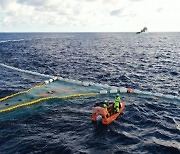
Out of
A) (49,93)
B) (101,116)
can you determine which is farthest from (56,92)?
(101,116)

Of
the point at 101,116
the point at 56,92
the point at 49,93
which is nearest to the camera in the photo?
the point at 101,116

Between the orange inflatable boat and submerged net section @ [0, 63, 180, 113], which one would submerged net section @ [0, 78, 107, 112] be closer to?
submerged net section @ [0, 63, 180, 113]

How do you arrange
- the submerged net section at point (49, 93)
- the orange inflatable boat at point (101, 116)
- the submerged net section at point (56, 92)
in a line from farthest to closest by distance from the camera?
the submerged net section at point (56, 92) < the submerged net section at point (49, 93) < the orange inflatable boat at point (101, 116)

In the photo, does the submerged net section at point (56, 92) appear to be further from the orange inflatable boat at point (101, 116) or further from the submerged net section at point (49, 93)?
the orange inflatable boat at point (101, 116)

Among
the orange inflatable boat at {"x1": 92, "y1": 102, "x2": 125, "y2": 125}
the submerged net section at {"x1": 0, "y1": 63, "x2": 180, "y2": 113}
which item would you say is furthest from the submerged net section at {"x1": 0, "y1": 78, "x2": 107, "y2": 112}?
the orange inflatable boat at {"x1": 92, "y1": 102, "x2": 125, "y2": 125}

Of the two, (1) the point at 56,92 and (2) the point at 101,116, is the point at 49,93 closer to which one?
(1) the point at 56,92

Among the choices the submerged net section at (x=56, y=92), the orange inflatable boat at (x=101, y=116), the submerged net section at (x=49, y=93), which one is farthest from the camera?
the submerged net section at (x=56, y=92)

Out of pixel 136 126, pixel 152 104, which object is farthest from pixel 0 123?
pixel 152 104

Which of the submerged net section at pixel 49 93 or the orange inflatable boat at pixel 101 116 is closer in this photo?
the orange inflatable boat at pixel 101 116

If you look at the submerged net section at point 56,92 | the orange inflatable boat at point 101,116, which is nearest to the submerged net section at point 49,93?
the submerged net section at point 56,92

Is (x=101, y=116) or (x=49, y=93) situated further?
(x=49, y=93)

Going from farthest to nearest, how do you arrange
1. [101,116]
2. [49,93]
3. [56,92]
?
1. [56,92]
2. [49,93]
3. [101,116]
